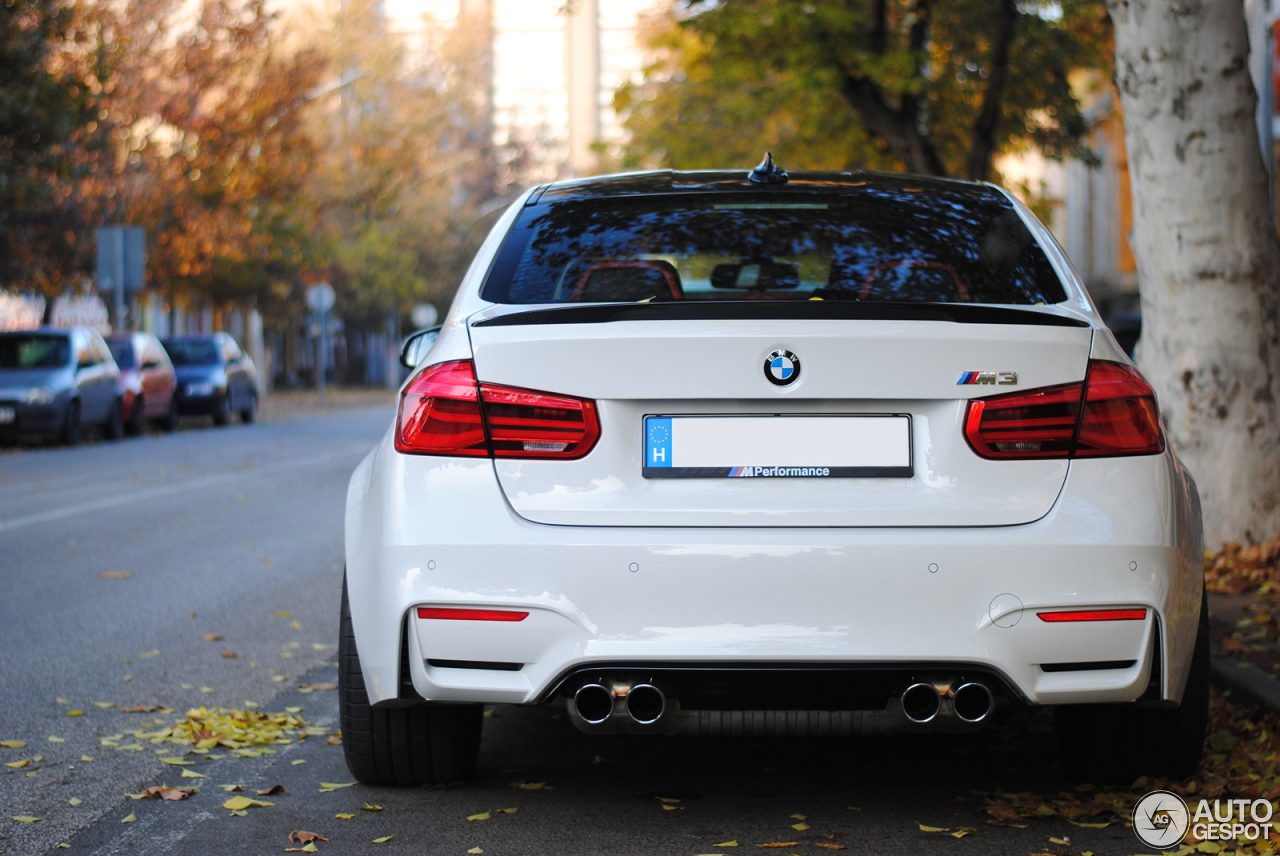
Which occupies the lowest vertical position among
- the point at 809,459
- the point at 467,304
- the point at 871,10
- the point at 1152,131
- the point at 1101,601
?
the point at 1101,601

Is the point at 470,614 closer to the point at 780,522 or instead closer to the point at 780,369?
the point at 780,522

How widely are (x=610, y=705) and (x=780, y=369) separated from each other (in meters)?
0.83

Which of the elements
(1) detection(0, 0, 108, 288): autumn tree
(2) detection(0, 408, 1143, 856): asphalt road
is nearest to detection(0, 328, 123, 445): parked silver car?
(1) detection(0, 0, 108, 288): autumn tree

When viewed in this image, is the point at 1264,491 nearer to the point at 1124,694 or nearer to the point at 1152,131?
the point at 1152,131

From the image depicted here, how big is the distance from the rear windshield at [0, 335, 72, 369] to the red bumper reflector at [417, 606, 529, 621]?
63.5 feet

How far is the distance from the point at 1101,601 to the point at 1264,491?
4689 millimetres

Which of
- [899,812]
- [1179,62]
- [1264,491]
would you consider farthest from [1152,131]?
[899,812]

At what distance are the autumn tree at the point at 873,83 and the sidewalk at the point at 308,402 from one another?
7.45 m

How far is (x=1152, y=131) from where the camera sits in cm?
790

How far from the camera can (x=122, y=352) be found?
24844 mm

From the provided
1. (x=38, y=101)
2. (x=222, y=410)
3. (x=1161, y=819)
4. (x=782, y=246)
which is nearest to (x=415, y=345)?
(x=782, y=246)

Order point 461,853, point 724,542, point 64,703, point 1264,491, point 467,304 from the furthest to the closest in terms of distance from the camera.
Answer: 1. point 1264,491
2. point 64,703
3. point 467,304
4. point 461,853
5. point 724,542

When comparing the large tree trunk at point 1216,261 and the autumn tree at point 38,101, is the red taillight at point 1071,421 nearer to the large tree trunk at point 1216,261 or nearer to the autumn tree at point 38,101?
the large tree trunk at point 1216,261

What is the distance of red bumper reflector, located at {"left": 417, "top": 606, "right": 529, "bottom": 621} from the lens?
3510 mm
